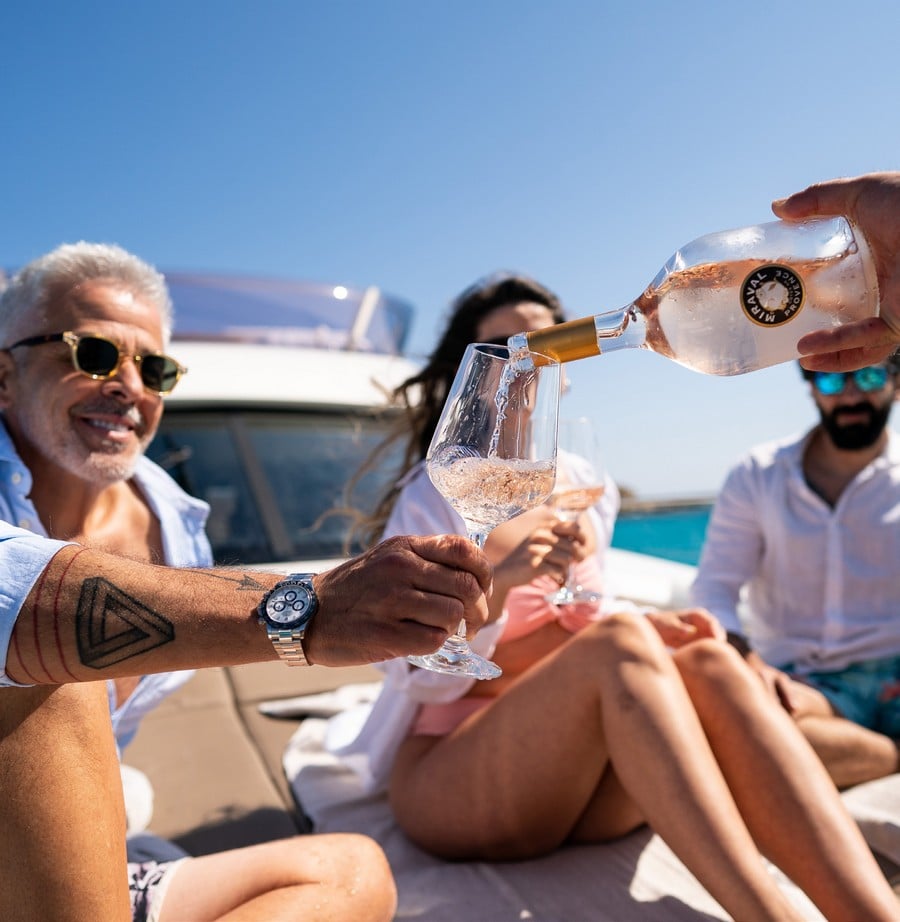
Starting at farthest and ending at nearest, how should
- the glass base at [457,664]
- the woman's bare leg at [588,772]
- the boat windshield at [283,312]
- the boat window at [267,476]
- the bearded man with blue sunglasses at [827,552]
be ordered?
the boat windshield at [283,312] < the boat window at [267,476] < the bearded man with blue sunglasses at [827,552] < the woman's bare leg at [588,772] < the glass base at [457,664]

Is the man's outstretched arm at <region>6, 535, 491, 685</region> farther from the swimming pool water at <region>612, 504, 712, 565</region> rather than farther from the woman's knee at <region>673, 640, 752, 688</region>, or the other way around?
the swimming pool water at <region>612, 504, 712, 565</region>

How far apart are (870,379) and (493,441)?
2240mm

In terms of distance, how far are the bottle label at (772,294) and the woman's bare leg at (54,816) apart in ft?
3.89

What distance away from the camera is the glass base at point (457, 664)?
1195 mm

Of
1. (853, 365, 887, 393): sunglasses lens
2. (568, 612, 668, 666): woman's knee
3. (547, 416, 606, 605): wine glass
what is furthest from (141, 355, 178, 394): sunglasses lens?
(853, 365, 887, 393): sunglasses lens

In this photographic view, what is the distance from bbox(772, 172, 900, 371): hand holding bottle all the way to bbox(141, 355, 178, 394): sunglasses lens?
1.54 m

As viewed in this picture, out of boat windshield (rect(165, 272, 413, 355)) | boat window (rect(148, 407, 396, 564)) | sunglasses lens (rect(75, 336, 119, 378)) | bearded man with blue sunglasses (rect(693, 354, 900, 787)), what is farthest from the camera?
boat windshield (rect(165, 272, 413, 355))

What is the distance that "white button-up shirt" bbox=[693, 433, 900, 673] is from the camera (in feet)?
9.52

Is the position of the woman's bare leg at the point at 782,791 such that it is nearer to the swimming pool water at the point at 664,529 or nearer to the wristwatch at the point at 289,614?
the wristwatch at the point at 289,614

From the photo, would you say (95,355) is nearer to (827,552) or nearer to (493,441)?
(493,441)

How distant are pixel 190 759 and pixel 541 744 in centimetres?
134

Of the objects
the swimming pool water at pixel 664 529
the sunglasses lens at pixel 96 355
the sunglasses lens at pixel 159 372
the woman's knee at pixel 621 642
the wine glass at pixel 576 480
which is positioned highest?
the sunglasses lens at pixel 96 355

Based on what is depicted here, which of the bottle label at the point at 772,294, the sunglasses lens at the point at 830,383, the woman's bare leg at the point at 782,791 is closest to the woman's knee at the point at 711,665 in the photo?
the woman's bare leg at the point at 782,791

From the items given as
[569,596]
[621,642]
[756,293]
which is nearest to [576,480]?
[569,596]
